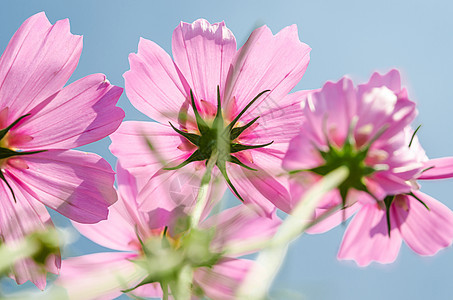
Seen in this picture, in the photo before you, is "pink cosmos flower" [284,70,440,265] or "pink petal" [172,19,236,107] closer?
"pink cosmos flower" [284,70,440,265]

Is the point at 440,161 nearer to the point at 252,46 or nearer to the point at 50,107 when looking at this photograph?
the point at 252,46

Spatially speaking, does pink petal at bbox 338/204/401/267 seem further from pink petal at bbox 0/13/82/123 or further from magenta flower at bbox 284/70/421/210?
pink petal at bbox 0/13/82/123

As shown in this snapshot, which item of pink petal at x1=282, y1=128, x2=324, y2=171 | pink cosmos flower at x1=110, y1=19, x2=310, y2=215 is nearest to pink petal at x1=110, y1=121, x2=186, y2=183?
pink cosmos flower at x1=110, y1=19, x2=310, y2=215

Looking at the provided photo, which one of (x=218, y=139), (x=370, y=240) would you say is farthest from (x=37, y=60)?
(x=370, y=240)

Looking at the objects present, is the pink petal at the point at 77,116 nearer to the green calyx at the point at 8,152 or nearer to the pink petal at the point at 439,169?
the green calyx at the point at 8,152

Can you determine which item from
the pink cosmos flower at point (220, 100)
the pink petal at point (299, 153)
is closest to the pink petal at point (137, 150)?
the pink cosmos flower at point (220, 100)

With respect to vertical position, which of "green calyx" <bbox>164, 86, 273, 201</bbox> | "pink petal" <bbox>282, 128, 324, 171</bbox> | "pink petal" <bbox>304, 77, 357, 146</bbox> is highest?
"pink petal" <bbox>304, 77, 357, 146</bbox>

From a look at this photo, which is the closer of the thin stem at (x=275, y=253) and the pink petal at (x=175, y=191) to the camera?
the thin stem at (x=275, y=253)
